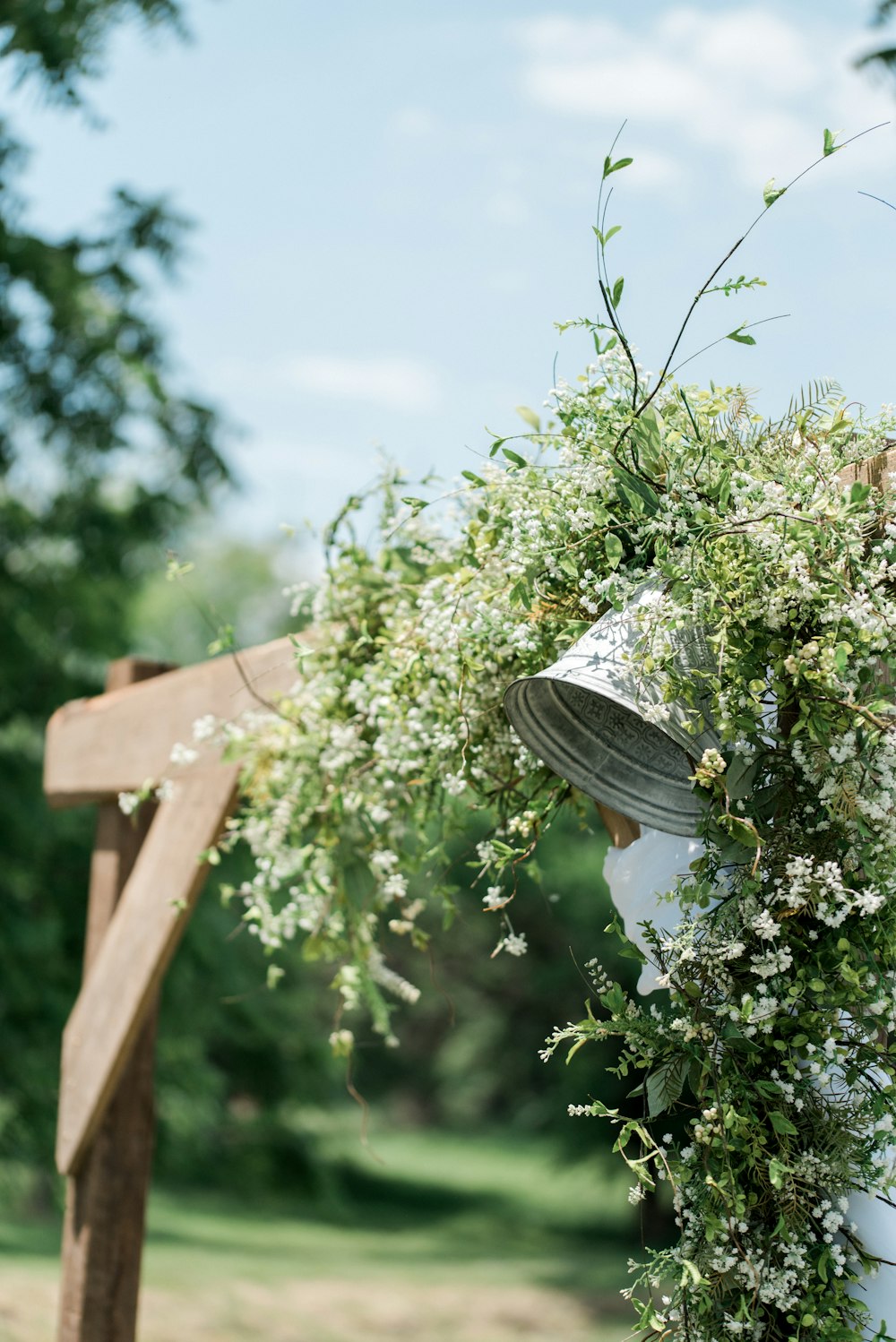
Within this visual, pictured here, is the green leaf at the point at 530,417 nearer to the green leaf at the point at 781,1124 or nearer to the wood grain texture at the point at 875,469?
the wood grain texture at the point at 875,469

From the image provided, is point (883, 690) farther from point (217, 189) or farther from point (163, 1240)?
point (163, 1240)

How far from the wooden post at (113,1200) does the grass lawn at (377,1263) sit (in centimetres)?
322

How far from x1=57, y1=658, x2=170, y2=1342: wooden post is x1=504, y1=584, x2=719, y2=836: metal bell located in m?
1.89

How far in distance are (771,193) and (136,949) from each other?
2.40 m

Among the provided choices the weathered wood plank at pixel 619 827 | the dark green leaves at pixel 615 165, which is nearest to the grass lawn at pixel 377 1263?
the weathered wood plank at pixel 619 827

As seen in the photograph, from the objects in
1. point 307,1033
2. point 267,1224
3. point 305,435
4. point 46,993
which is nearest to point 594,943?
point 307,1033

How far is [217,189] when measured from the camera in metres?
9.73

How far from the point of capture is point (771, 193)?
1385 millimetres

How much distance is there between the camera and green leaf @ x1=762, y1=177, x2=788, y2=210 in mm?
1381

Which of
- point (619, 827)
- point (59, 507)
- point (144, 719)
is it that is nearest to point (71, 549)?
point (59, 507)

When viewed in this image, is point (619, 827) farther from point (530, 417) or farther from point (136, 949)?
point (136, 949)

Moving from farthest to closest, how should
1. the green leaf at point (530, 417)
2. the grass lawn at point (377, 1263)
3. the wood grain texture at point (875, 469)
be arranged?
the grass lawn at point (377, 1263) → the green leaf at point (530, 417) → the wood grain texture at point (875, 469)

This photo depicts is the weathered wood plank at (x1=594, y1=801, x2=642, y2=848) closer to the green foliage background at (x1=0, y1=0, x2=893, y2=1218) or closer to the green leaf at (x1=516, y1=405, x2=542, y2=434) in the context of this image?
the green leaf at (x1=516, y1=405, x2=542, y2=434)

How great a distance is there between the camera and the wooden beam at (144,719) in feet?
8.94
